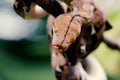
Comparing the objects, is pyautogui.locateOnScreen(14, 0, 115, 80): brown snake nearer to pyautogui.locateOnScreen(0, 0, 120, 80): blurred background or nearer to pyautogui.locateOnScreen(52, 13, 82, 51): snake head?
pyautogui.locateOnScreen(52, 13, 82, 51): snake head

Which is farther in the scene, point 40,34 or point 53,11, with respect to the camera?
point 40,34

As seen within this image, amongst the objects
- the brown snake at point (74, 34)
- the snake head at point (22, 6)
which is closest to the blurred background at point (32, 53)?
the brown snake at point (74, 34)

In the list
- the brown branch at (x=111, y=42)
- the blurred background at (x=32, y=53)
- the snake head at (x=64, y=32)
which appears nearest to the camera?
the snake head at (x=64, y=32)

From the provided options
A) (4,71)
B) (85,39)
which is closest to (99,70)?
(85,39)

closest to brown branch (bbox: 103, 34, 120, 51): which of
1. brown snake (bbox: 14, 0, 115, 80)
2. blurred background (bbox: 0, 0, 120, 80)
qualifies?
brown snake (bbox: 14, 0, 115, 80)

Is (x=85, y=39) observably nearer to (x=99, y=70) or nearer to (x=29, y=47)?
(x=99, y=70)

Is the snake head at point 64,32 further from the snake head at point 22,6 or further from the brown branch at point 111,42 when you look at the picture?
the brown branch at point 111,42
